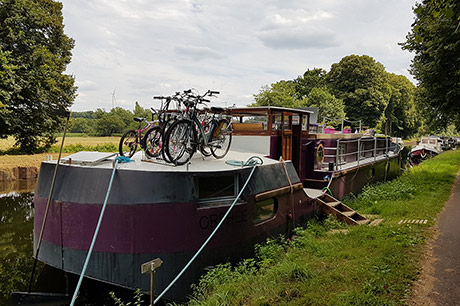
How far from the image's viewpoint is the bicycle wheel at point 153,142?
6.60m

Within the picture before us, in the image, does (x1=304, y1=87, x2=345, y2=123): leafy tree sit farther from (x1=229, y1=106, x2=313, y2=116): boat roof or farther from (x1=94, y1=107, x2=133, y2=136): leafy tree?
(x1=94, y1=107, x2=133, y2=136): leafy tree

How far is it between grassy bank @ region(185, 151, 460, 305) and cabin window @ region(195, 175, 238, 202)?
1.19 m

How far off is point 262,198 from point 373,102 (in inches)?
1513

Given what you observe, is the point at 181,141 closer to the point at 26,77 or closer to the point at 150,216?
the point at 150,216

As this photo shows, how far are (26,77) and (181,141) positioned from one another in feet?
65.7

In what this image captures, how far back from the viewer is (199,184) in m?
5.84

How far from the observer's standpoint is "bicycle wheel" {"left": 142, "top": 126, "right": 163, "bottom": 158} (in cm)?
660

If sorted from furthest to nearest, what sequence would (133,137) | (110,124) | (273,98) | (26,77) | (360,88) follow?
(110,124) < (360,88) < (273,98) < (26,77) < (133,137)

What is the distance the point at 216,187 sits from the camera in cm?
608

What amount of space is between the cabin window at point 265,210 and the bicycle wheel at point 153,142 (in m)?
2.24

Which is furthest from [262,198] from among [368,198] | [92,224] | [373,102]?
[373,102]

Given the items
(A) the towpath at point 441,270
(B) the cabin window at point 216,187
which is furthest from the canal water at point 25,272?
(A) the towpath at point 441,270

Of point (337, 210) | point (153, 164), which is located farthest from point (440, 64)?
point (153, 164)

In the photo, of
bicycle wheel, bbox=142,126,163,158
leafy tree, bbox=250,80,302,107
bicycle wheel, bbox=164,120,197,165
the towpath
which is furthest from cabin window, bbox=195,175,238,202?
leafy tree, bbox=250,80,302,107
